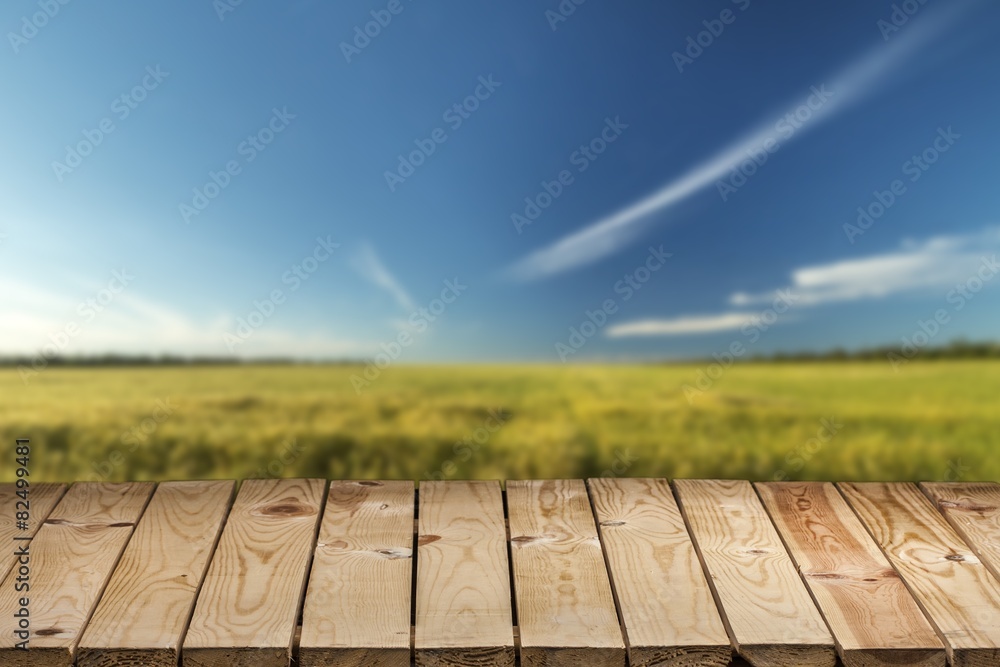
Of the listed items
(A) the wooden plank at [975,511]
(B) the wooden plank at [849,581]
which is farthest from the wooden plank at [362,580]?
(A) the wooden plank at [975,511]

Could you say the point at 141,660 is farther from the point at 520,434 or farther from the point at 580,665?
the point at 520,434

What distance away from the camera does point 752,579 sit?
1.74 meters

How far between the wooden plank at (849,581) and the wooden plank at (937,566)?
0.10 feet

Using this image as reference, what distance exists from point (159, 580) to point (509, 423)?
5.64ft

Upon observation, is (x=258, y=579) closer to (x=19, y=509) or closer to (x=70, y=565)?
(x=70, y=565)

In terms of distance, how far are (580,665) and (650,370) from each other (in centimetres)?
181

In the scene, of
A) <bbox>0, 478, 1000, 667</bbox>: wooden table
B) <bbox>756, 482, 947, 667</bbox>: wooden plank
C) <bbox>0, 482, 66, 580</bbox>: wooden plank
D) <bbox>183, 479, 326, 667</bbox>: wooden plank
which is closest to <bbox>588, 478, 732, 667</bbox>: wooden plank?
<bbox>0, 478, 1000, 667</bbox>: wooden table

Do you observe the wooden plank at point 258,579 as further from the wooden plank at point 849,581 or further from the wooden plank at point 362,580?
the wooden plank at point 849,581

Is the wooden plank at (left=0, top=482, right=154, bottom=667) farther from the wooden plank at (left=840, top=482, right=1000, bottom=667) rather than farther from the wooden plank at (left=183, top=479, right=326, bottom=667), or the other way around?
the wooden plank at (left=840, top=482, right=1000, bottom=667)

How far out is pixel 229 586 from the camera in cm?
169

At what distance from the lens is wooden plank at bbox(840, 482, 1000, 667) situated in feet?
5.06

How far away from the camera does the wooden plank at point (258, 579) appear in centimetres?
148

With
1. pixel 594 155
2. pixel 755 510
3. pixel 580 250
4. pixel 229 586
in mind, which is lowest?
pixel 229 586

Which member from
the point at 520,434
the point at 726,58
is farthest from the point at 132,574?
the point at 726,58
